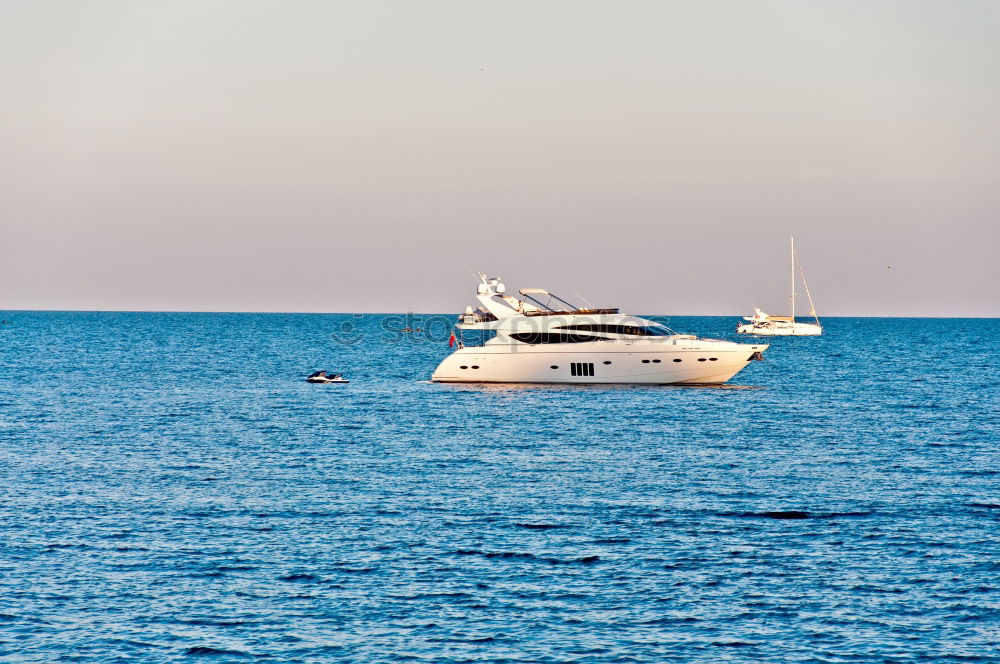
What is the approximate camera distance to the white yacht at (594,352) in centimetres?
6838

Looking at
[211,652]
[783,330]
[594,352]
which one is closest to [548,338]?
[594,352]

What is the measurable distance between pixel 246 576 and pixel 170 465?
17281mm

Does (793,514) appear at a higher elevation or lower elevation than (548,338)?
lower

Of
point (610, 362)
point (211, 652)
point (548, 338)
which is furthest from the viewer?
point (548, 338)

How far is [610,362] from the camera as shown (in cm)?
6856

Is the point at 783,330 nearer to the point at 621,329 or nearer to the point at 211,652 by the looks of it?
the point at 621,329

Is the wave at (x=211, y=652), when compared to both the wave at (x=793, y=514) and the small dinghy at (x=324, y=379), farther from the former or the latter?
the small dinghy at (x=324, y=379)

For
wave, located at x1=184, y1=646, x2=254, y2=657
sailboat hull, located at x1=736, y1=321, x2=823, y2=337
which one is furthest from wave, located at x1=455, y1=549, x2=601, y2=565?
sailboat hull, located at x1=736, y1=321, x2=823, y2=337

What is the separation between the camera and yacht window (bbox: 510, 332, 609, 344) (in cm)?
6938

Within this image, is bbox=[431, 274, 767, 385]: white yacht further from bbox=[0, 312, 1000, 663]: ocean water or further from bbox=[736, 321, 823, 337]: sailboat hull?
bbox=[736, 321, 823, 337]: sailboat hull

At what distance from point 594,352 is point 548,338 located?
309 centimetres

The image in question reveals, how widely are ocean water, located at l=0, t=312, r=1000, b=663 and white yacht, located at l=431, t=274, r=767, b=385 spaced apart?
30.4 ft

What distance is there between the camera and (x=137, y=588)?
23.4 meters

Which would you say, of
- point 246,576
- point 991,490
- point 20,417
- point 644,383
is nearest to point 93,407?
point 20,417
